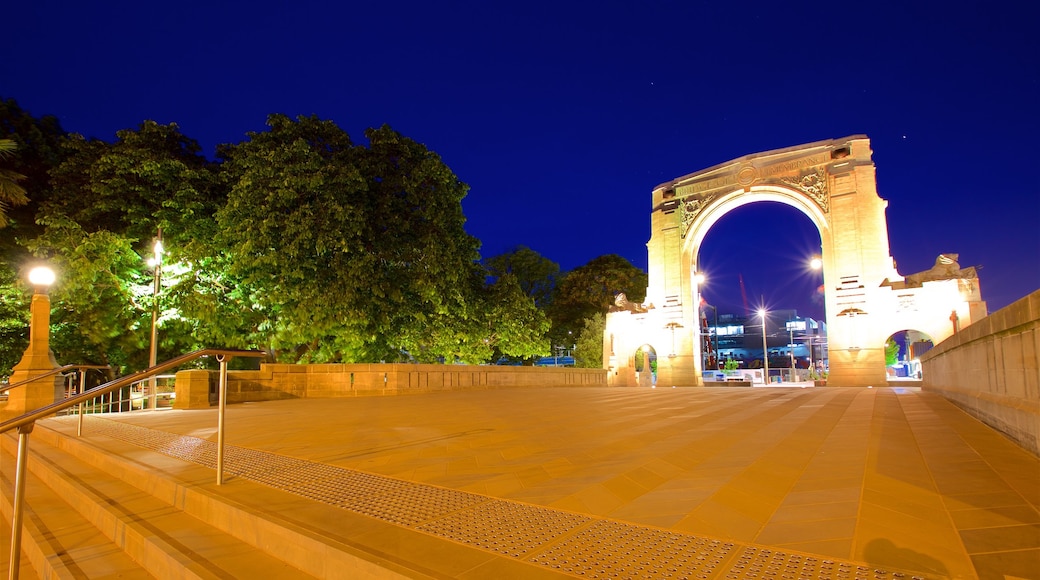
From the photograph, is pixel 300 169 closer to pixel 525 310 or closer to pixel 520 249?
pixel 525 310

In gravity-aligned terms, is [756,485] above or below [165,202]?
below

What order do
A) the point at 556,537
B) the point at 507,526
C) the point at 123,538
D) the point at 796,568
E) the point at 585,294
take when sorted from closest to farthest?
the point at 796,568 → the point at 556,537 → the point at 507,526 → the point at 123,538 → the point at 585,294

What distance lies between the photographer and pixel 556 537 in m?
2.73

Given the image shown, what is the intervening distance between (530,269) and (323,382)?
3126 centimetres

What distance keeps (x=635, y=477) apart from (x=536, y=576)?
5.90 ft

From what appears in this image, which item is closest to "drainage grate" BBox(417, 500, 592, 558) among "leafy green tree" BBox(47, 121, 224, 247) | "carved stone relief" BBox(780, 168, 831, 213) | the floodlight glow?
the floodlight glow

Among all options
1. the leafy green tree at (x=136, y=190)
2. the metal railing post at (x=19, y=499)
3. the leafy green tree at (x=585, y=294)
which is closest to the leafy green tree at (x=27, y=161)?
the leafy green tree at (x=136, y=190)

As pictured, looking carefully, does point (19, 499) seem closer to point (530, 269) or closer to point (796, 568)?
point (796, 568)

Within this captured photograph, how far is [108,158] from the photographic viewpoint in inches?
599

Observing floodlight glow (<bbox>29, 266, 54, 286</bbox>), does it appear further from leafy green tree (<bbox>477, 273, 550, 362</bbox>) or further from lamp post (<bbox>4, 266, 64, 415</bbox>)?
leafy green tree (<bbox>477, 273, 550, 362</bbox>)

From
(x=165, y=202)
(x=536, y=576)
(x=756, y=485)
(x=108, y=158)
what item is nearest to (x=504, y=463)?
(x=756, y=485)

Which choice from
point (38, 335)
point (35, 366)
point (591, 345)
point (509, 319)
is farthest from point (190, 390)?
point (591, 345)

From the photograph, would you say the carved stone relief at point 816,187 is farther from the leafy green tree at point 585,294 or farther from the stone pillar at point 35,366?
the stone pillar at point 35,366

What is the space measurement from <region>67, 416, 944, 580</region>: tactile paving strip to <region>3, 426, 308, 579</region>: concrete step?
22.7 inches
